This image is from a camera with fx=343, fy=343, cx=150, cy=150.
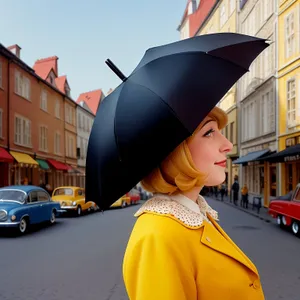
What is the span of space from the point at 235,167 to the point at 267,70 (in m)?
12.4

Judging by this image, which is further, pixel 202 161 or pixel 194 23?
pixel 194 23

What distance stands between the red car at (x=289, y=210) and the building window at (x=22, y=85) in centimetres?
1880

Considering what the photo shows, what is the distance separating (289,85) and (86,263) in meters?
16.1

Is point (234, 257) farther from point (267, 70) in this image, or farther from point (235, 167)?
point (235, 167)

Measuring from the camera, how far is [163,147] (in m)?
1.43

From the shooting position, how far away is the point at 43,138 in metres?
29.5

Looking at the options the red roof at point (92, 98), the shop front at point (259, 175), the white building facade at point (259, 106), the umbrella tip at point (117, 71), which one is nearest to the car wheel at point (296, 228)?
the shop front at point (259, 175)

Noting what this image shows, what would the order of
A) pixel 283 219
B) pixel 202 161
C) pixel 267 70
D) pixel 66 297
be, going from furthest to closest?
pixel 267 70, pixel 283 219, pixel 66 297, pixel 202 161

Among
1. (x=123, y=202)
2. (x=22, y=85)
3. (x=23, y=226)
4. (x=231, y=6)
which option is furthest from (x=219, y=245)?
(x=231, y=6)

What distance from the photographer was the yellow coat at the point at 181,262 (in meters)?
1.23

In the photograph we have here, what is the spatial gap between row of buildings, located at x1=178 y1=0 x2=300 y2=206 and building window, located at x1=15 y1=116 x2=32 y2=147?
14.2 metres

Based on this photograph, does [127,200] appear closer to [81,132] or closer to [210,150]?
[81,132]

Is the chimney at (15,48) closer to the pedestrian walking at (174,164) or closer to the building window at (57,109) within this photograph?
the building window at (57,109)

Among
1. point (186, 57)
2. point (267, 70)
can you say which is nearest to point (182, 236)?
point (186, 57)
